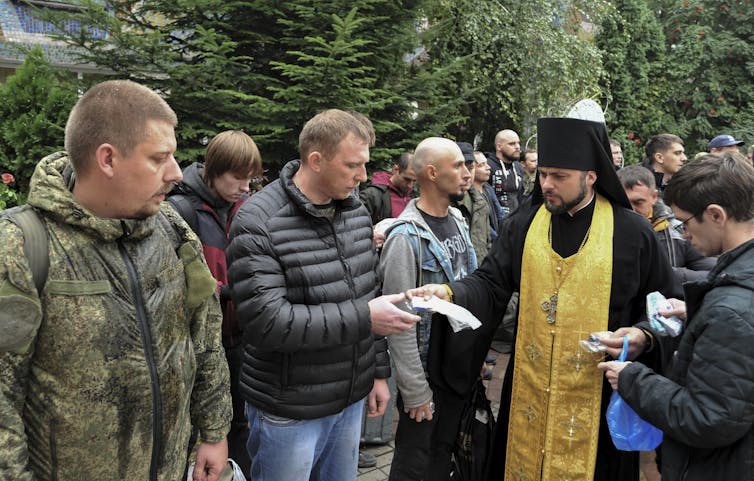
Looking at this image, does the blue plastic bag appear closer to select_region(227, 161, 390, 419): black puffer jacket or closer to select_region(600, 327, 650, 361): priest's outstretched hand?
select_region(600, 327, 650, 361): priest's outstretched hand

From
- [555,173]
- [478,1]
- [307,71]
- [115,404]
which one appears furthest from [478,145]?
[115,404]

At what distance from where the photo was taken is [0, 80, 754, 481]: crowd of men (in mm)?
1616

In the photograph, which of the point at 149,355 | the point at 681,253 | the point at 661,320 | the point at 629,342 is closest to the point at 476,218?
the point at 681,253

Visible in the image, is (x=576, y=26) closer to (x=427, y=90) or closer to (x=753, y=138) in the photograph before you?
(x=427, y=90)

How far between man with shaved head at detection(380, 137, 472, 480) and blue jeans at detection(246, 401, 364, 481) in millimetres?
431

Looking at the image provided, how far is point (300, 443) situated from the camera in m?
2.52

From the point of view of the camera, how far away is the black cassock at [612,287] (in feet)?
9.45

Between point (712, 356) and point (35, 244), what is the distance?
2.15 m

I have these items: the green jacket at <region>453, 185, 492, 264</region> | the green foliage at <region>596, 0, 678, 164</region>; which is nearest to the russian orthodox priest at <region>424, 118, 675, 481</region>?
the green jacket at <region>453, 185, 492, 264</region>

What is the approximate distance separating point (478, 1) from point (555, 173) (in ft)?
25.9

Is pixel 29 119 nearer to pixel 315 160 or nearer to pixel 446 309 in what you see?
pixel 315 160

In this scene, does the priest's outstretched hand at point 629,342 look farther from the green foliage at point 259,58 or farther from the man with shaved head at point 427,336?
the green foliage at point 259,58

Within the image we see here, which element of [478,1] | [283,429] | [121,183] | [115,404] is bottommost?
[283,429]

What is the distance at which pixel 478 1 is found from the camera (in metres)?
9.87
